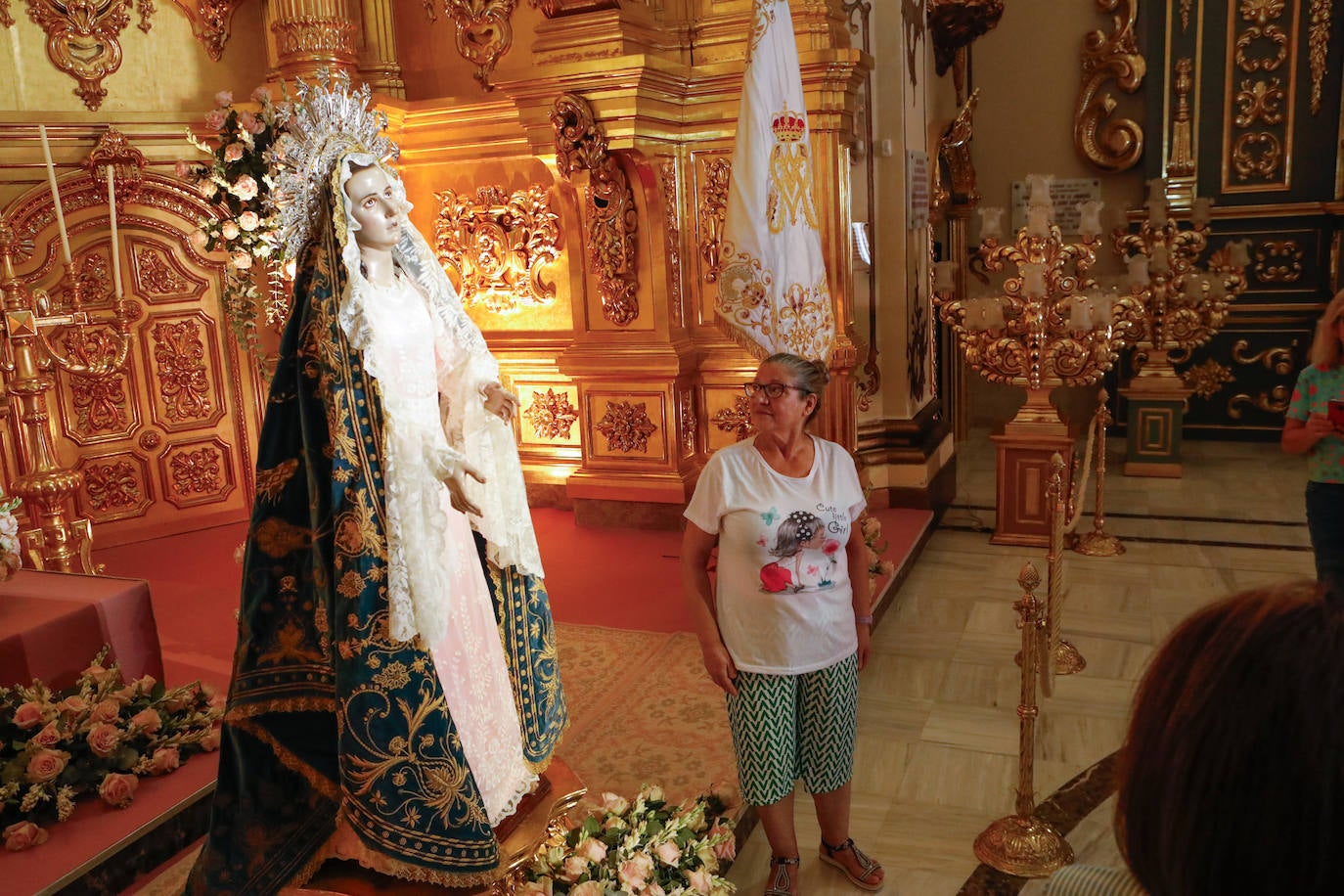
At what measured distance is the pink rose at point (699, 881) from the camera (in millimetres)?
2489

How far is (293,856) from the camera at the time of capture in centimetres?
260

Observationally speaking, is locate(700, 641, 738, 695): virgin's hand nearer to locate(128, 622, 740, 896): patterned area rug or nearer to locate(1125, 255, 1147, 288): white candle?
locate(128, 622, 740, 896): patterned area rug

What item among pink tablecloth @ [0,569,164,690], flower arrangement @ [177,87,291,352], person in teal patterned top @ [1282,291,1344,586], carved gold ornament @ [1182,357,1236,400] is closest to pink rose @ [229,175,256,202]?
flower arrangement @ [177,87,291,352]

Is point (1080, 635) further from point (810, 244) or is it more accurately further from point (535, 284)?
point (535, 284)

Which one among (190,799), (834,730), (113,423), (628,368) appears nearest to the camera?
(834,730)

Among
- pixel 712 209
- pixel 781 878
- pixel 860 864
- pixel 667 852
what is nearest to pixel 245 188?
pixel 712 209

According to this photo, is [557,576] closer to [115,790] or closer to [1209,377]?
[115,790]

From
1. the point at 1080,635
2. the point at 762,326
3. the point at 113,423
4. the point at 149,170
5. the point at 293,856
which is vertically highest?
the point at 149,170

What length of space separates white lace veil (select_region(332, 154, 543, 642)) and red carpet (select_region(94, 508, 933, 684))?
2011 millimetres

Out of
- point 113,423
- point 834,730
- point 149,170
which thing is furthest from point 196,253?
point 834,730

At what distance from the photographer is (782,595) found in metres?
2.66

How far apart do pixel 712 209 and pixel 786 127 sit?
1.92m

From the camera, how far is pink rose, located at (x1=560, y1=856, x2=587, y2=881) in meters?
2.46

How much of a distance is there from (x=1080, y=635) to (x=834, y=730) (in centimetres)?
232
